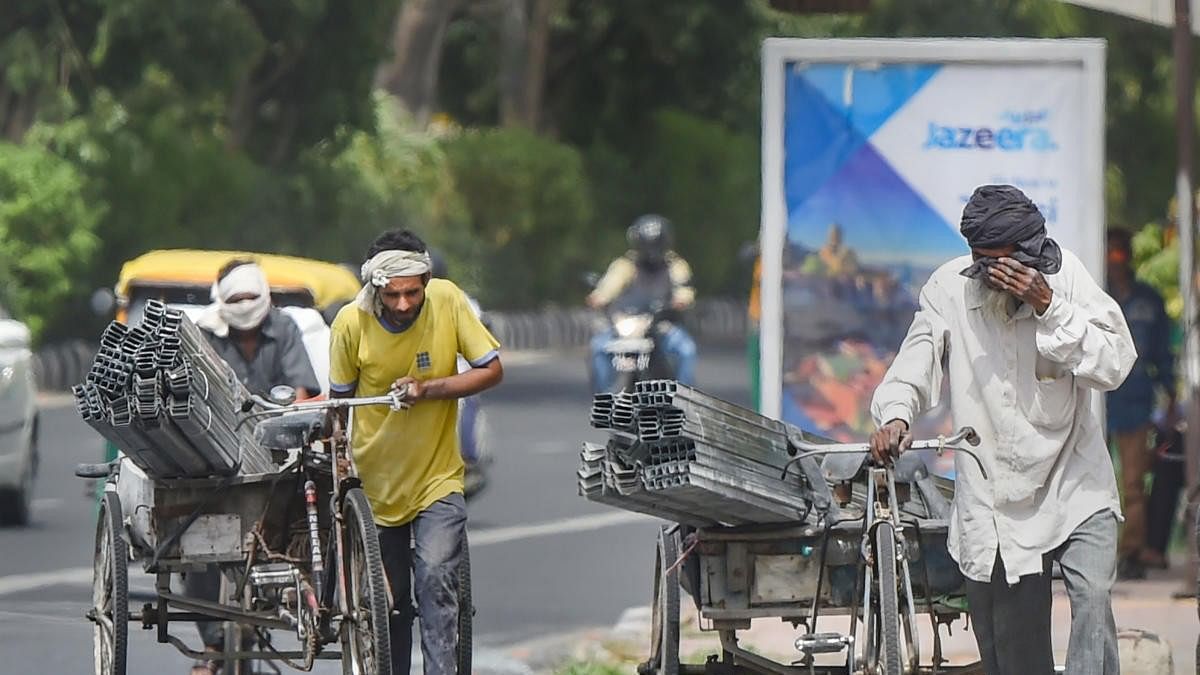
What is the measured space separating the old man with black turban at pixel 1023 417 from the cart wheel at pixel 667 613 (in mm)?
873

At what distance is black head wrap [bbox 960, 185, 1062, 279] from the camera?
723 cm

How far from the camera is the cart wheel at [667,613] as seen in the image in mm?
8086

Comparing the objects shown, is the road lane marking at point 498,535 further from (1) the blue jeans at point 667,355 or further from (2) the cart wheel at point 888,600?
(2) the cart wheel at point 888,600

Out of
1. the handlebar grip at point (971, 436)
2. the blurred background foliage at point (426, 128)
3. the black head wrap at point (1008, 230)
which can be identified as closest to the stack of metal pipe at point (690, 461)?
the handlebar grip at point (971, 436)

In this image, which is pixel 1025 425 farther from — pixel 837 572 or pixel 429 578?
pixel 429 578

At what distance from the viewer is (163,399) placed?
8.02 meters

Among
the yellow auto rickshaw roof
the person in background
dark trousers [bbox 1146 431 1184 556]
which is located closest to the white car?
the yellow auto rickshaw roof

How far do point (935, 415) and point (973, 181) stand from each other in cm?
108

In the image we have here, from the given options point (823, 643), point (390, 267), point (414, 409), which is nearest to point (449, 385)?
point (414, 409)

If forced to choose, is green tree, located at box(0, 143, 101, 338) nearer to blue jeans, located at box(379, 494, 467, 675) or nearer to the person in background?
the person in background

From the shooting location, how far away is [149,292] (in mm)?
14703

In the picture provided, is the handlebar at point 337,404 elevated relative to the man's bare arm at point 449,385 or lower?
lower

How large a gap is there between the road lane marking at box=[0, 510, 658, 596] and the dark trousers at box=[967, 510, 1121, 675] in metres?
6.47

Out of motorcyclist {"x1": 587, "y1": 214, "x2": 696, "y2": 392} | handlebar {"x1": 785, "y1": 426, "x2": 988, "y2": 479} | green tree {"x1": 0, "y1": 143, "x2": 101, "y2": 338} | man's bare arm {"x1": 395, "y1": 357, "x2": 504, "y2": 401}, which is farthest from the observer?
green tree {"x1": 0, "y1": 143, "x2": 101, "y2": 338}
